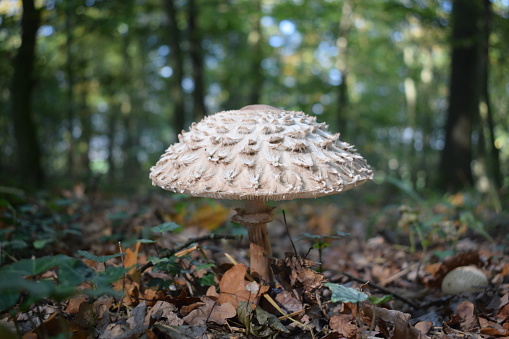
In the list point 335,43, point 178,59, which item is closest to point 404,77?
point 335,43

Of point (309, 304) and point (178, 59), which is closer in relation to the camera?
point (309, 304)

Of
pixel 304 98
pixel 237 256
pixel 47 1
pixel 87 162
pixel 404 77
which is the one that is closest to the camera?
pixel 237 256

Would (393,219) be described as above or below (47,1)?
below

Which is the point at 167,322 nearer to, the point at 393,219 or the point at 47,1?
the point at 393,219

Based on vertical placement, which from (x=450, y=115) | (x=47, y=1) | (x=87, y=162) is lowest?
(x=87, y=162)

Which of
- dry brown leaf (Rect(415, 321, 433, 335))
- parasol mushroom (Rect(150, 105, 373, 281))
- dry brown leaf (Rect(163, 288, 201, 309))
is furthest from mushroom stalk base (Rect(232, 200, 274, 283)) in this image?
dry brown leaf (Rect(415, 321, 433, 335))
